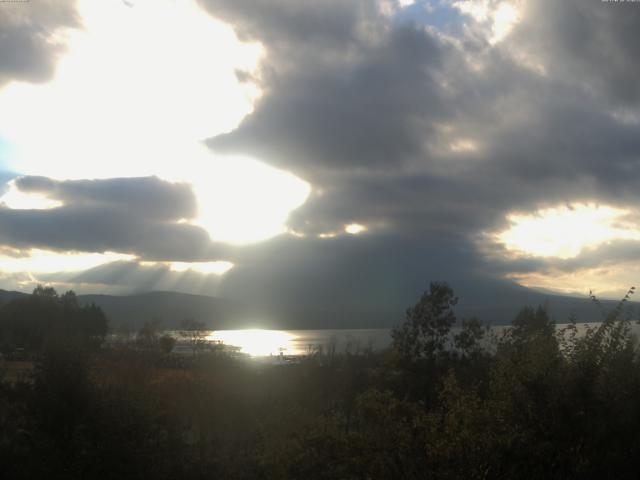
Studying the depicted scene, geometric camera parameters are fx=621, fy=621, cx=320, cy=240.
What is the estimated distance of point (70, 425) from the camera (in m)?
22.1

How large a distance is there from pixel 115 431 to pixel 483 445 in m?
13.4

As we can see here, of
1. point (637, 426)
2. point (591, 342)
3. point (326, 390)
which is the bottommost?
point (326, 390)

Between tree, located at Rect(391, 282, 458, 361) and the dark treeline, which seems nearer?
the dark treeline

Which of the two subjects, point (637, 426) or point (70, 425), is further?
point (70, 425)

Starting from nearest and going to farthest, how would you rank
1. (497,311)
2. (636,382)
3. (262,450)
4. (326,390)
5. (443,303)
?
(636,382) → (262,450) → (443,303) → (326,390) → (497,311)

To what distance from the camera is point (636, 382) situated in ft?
62.5

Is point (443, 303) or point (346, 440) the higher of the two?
point (443, 303)

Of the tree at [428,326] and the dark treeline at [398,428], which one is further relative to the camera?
the tree at [428,326]

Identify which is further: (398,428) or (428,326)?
(428,326)

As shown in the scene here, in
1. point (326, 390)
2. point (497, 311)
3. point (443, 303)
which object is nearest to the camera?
point (443, 303)

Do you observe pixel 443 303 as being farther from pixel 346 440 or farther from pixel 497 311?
pixel 497 311

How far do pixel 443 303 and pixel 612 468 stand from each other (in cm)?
2507

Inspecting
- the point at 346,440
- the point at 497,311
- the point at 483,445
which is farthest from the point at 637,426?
the point at 497,311

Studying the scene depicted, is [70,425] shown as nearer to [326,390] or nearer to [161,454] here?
[161,454]
